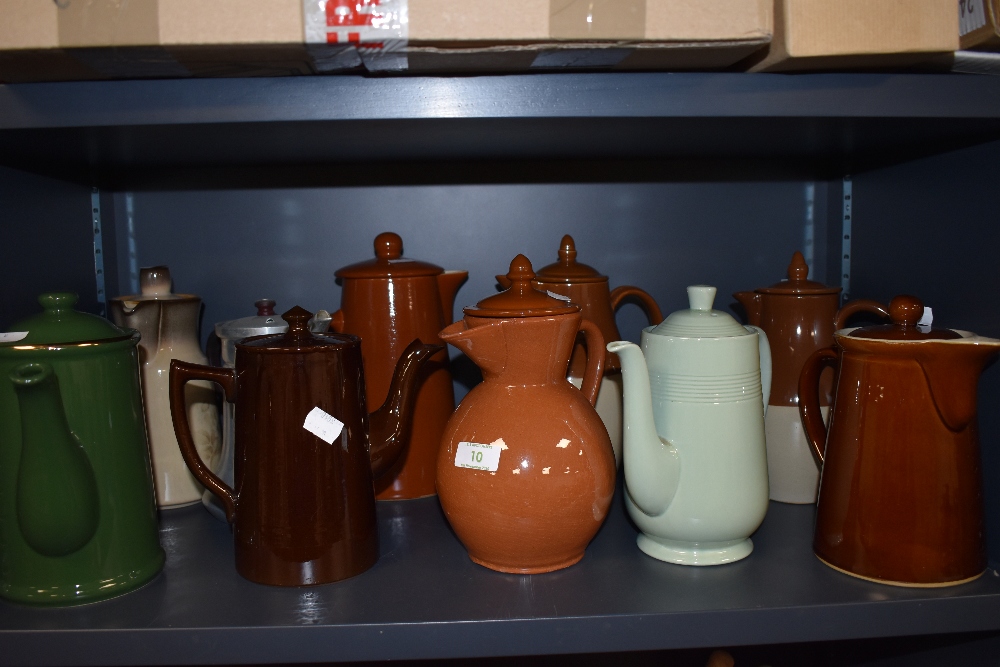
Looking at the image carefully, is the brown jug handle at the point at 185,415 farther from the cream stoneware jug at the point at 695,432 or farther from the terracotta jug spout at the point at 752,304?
the terracotta jug spout at the point at 752,304

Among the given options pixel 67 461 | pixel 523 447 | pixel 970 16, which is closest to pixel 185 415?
pixel 67 461

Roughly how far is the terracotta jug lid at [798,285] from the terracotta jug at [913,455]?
0.17 m

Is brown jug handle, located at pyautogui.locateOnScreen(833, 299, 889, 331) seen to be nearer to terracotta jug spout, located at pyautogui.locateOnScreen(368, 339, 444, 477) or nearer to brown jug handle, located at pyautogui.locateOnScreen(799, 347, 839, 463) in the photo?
brown jug handle, located at pyautogui.locateOnScreen(799, 347, 839, 463)

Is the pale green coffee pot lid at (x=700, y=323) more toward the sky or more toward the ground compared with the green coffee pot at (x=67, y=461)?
more toward the sky

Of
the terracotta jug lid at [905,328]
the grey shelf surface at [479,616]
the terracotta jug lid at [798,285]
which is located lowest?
the grey shelf surface at [479,616]

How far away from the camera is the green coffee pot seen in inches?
25.5

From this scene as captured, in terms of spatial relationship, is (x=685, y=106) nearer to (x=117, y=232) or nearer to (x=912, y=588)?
(x=912, y=588)

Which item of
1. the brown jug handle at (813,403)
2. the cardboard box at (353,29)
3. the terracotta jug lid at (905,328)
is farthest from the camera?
the brown jug handle at (813,403)

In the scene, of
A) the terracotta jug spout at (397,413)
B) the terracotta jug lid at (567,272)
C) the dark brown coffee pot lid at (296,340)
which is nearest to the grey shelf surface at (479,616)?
the terracotta jug spout at (397,413)

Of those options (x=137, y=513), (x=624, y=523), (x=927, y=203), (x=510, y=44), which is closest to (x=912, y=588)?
(x=624, y=523)

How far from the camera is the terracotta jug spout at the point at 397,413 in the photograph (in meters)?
0.79

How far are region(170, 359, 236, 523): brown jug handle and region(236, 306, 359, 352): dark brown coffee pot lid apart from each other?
0.05 metres

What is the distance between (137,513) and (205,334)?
0.41 meters

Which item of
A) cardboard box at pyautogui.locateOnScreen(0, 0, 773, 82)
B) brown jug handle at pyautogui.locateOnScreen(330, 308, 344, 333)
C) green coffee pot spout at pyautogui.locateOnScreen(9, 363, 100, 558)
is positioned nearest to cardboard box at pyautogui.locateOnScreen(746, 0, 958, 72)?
cardboard box at pyautogui.locateOnScreen(0, 0, 773, 82)
